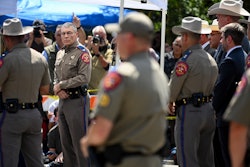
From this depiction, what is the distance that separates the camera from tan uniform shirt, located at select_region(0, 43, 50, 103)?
9055 millimetres

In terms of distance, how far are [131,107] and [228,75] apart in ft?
12.6

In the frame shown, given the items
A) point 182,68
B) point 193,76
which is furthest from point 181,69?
point 193,76

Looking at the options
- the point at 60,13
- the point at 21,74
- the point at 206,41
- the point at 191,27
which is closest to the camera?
the point at 21,74

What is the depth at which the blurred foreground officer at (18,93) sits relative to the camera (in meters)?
9.09

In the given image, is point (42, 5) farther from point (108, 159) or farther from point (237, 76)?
point (108, 159)

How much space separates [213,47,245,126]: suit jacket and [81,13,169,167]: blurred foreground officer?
359cm

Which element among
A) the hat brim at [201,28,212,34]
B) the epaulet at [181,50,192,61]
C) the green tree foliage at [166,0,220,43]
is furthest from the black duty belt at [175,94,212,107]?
the green tree foliage at [166,0,220,43]

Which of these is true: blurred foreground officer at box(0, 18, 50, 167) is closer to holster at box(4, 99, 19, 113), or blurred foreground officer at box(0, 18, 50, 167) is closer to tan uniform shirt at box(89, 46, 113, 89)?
holster at box(4, 99, 19, 113)

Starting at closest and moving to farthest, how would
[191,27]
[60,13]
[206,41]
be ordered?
[191,27] < [206,41] < [60,13]

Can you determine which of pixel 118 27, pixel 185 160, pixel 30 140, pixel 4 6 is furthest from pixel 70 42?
pixel 118 27

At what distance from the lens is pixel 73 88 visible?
34.4 ft

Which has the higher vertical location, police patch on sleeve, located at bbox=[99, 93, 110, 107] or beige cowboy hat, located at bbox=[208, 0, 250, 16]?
police patch on sleeve, located at bbox=[99, 93, 110, 107]

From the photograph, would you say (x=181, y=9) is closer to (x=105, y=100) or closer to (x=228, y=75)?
(x=228, y=75)

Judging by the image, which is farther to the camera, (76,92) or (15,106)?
(76,92)
